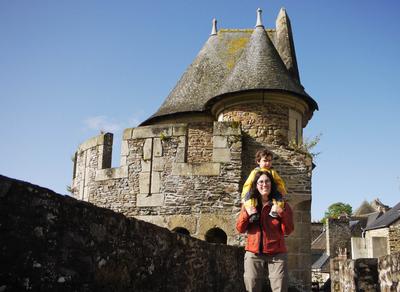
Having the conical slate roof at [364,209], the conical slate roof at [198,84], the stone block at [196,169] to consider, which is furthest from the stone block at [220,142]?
the conical slate roof at [364,209]

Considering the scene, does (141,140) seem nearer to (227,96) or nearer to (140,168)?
(140,168)

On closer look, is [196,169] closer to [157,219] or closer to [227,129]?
[227,129]

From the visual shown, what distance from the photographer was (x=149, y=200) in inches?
414

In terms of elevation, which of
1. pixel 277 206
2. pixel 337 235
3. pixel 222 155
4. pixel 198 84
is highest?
pixel 198 84

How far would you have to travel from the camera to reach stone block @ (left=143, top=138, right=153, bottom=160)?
35.3 feet

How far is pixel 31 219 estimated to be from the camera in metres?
3.05

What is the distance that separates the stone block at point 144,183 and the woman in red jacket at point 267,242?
6734 mm

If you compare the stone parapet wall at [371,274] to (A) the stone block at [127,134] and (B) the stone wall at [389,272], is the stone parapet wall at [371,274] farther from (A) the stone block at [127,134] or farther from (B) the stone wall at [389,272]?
(A) the stone block at [127,134]

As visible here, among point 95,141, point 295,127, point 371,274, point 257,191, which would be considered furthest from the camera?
point 95,141

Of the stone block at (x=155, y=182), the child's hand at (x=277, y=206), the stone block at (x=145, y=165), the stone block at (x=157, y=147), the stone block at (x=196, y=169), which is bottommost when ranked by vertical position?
the child's hand at (x=277, y=206)

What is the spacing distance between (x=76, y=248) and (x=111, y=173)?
7.86 metres

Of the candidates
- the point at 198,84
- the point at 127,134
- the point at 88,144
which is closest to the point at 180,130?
the point at 127,134

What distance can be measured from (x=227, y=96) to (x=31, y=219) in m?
8.21

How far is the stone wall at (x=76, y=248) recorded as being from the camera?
2930 mm
